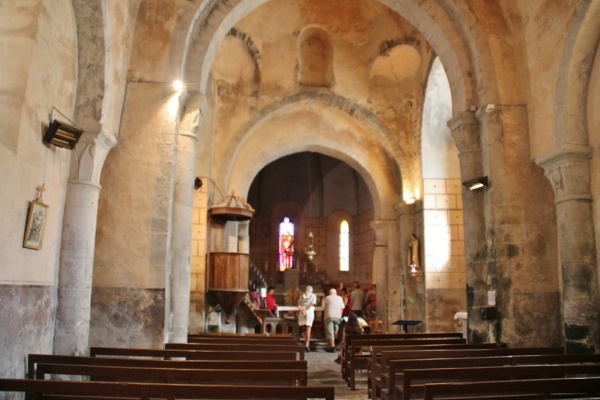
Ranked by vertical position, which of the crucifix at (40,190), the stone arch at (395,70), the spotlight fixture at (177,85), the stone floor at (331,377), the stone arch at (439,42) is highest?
the stone arch at (395,70)

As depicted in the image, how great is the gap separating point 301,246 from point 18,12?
19890 millimetres

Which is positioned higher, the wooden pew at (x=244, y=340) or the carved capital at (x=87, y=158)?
the carved capital at (x=87, y=158)

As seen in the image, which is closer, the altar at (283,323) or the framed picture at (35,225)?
the framed picture at (35,225)

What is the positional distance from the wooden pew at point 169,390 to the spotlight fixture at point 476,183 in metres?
5.41

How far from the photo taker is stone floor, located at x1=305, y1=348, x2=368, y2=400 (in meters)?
7.79

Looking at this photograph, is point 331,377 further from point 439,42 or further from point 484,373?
point 439,42

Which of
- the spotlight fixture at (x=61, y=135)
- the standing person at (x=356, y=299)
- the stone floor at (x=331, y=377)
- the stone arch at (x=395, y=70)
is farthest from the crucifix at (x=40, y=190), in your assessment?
the standing person at (x=356, y=299)

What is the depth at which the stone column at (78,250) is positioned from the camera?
6453mm

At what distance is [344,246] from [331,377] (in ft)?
50.8

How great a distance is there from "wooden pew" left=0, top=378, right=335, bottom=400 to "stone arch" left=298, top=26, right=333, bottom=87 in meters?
11.7

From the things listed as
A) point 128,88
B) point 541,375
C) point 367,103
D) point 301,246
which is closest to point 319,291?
point 301,246

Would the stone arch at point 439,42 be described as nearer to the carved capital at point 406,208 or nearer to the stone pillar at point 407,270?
the carved capital at point 406,208

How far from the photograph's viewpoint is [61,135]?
5914 millimetres

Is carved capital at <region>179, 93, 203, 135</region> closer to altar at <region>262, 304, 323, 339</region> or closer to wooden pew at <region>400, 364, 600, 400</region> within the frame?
wooden pew at <region>400, 364, 600, 400</region>
